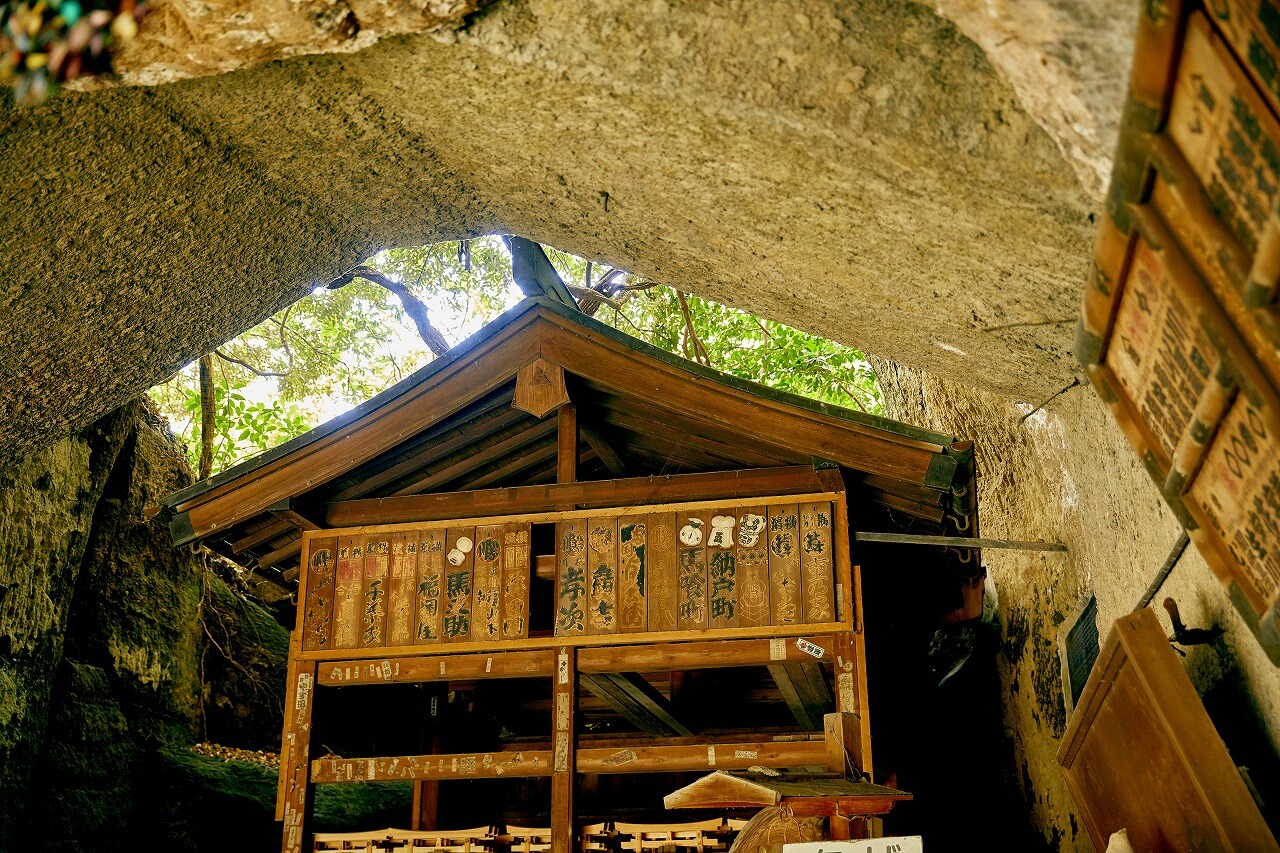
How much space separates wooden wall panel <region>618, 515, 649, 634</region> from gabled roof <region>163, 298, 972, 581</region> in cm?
68

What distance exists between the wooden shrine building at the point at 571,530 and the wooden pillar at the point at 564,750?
1 cm

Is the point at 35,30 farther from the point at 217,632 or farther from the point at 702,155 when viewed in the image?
the point at 217,632

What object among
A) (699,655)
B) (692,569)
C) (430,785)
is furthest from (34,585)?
(699,655)

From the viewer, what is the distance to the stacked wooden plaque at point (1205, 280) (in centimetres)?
197

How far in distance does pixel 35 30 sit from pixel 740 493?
446cm

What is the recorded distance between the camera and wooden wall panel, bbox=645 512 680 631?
6.24 meters

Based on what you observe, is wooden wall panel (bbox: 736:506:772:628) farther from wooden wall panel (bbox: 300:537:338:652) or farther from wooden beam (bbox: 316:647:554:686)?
wooden wall panel (bbox: 300:537:338:652)

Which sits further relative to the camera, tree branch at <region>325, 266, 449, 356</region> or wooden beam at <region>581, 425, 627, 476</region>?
tree branch at <region>325, 266, 449, 356</region>

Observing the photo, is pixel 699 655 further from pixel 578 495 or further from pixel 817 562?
pixel 578 495

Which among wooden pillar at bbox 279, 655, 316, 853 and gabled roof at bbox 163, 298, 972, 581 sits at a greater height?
gabled roof at bbox 163, 298, 972, 581

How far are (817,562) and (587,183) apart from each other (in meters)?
2.81

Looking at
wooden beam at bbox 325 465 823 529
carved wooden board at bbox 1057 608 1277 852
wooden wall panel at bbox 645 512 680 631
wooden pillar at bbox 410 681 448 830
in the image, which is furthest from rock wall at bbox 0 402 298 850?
carved wooden board at bbox 1057 608 1277 852

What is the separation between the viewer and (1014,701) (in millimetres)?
9633

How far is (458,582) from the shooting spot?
6672mm
